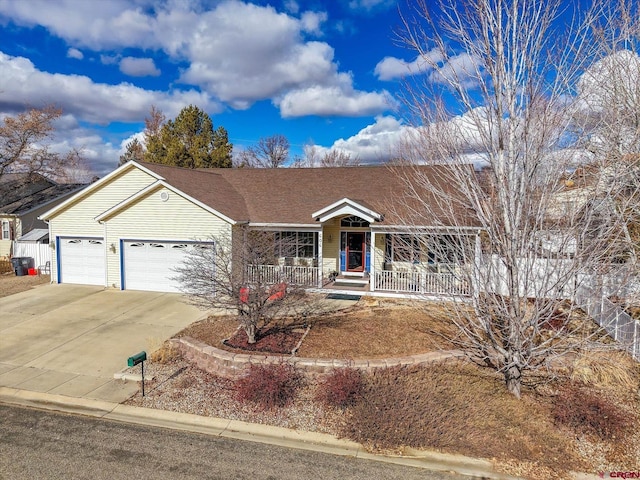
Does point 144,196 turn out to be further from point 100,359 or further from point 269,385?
point 269,385

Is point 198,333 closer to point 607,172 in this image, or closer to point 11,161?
point 607,172

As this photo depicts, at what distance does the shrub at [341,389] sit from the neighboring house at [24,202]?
69.3 ft

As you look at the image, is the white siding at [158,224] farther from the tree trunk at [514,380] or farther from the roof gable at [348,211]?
the tree trunk at [514,380]

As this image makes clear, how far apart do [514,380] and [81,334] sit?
1078 cm

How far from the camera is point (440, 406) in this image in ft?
22.3

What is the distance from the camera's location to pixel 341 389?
7043 mm

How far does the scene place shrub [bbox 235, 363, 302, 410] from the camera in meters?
7.12

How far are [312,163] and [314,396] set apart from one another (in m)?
41.0

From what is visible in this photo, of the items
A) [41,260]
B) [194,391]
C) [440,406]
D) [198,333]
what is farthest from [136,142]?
[440,406]

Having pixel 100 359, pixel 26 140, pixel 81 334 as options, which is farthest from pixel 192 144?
pixel 100 359

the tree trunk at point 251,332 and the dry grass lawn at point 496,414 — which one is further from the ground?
the tree trunk at point 251,332

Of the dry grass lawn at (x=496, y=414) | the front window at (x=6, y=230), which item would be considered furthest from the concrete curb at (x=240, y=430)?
the front window at (x=6, y=230)

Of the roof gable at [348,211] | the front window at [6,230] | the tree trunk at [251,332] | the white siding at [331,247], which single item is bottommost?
the tree trunk at [251,332]

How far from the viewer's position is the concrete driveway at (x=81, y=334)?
26.6 feet
